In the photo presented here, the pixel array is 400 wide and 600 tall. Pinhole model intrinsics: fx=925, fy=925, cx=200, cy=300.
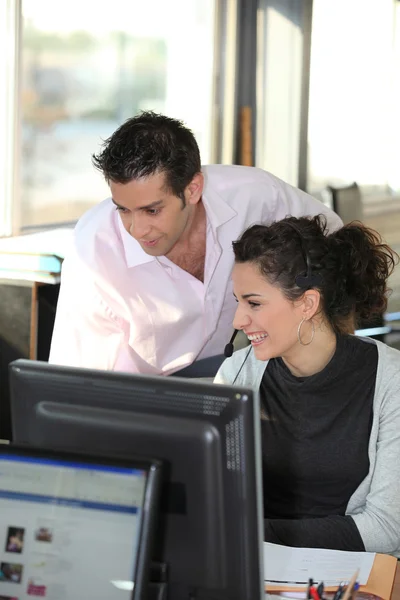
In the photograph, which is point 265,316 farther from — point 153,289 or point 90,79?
point 90,79

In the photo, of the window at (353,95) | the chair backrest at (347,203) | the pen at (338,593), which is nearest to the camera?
the pen at (338,593)

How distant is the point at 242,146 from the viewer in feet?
18.2

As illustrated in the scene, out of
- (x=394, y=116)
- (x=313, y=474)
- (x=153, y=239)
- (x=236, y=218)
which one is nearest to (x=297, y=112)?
(x=394, y=116)

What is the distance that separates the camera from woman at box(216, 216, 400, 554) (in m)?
1.81

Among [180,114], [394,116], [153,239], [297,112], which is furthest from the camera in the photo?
[394,116]

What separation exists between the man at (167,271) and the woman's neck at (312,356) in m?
0.48

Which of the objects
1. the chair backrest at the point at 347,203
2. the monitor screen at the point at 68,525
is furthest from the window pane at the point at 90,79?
the monitor screen at the point at 68,525

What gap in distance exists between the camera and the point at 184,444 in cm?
117

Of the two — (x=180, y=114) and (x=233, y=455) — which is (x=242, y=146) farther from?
(x=233, y=455)

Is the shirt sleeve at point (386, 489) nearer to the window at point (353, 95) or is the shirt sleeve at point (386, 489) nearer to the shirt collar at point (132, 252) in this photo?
the shirt collar at point (132, 252)

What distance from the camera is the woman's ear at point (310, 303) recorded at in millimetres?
1998

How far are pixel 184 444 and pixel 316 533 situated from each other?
632 mm

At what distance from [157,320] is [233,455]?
1.44m

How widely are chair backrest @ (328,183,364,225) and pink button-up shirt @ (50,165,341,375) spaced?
126 centimetres
